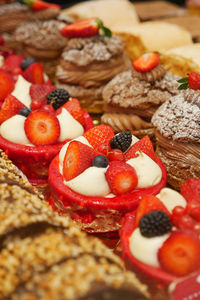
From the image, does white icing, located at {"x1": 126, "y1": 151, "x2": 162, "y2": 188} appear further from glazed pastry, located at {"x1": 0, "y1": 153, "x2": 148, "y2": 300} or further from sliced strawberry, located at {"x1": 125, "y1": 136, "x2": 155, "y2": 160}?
glazed pastry, located at {"x1": 0, "y1": 153, "x2": 148, "y2": 300}

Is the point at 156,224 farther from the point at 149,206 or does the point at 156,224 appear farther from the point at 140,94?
the point at 140,94

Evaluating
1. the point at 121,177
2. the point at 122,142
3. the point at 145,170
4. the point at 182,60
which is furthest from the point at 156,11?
the point at 121,177

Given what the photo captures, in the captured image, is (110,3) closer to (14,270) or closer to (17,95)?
(17,95)

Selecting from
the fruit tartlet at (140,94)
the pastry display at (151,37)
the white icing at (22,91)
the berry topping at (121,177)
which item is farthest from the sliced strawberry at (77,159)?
the pastry display at (151,37)

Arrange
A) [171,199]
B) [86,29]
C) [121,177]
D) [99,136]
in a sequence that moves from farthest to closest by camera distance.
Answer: [86,29], [99,136], [121,177], [171,199]

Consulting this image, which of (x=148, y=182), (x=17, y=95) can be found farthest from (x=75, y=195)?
(x=17, y=95)
